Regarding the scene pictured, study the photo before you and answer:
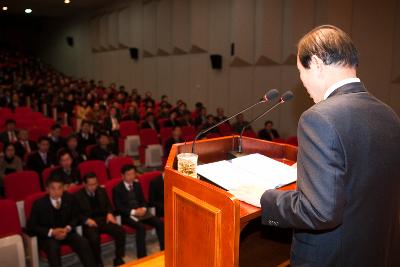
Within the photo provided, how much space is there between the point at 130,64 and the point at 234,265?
14419mm

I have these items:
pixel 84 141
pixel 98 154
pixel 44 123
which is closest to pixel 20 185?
pixel 98 154

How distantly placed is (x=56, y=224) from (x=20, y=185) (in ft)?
3.46

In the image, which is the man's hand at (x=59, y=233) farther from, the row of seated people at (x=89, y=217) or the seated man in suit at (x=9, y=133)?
the seated man in suit at (x=9, y=133)

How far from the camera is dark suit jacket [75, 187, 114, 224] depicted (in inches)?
172

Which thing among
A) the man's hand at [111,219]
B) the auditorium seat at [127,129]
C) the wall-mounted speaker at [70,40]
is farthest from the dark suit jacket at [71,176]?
the wall-mounted speaker at [70,40]

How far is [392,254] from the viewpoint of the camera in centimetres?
131

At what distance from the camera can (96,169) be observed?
5.50 meters

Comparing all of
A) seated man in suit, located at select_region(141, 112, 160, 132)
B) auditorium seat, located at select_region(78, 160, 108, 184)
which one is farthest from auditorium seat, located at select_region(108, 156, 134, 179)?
seated man in suit, located at select_region(141, 112, 160, 132)

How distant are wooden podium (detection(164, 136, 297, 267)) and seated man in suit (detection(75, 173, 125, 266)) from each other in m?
2.84

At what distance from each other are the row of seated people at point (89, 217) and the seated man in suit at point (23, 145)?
2.59 metres

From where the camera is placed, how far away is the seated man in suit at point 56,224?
383cm

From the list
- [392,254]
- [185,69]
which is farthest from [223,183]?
[185,69]

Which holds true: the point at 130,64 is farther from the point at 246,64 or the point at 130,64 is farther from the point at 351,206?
the point at 351,206

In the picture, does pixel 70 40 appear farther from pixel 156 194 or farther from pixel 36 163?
pixel 156 194
